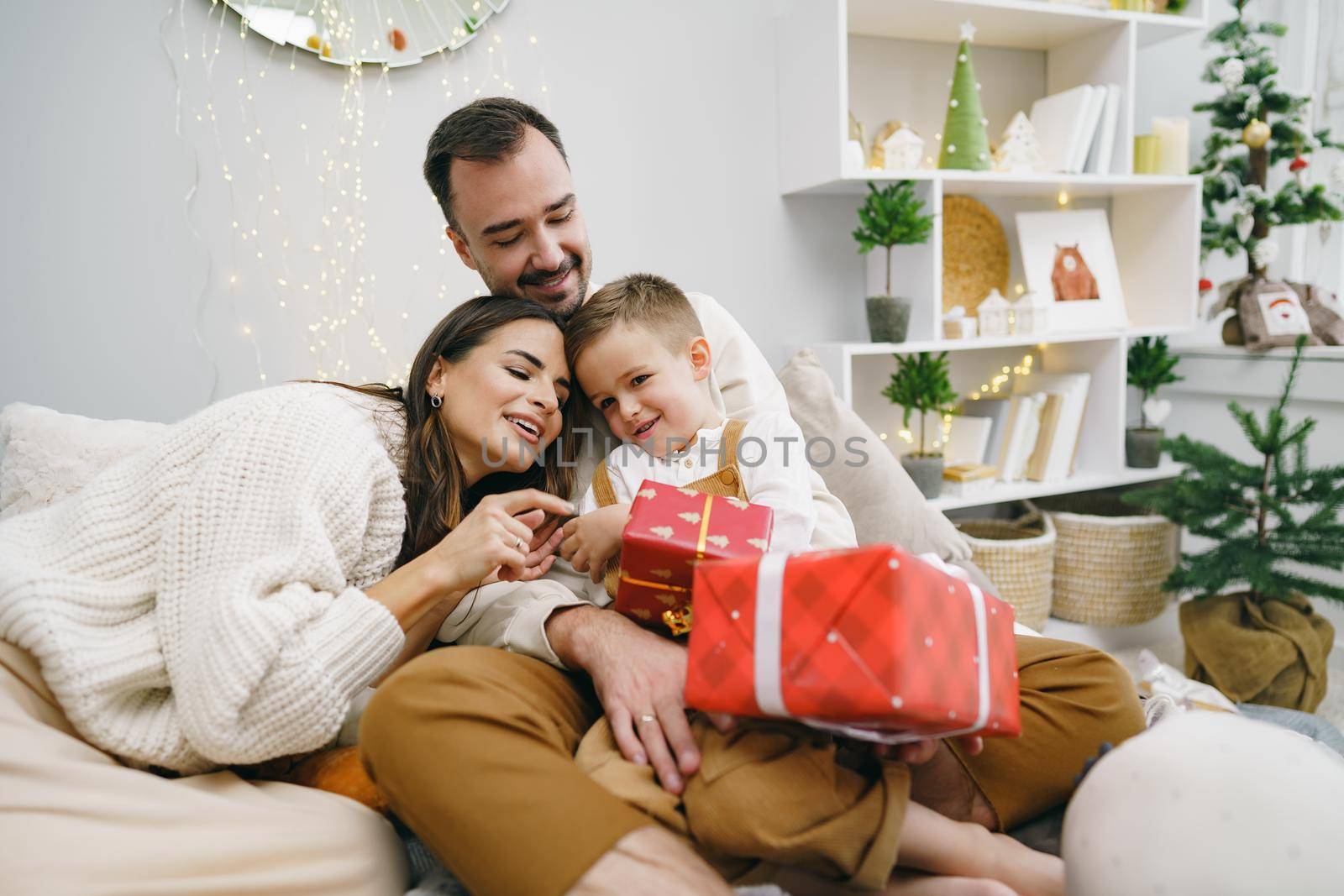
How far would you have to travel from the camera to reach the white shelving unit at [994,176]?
7.85 ft

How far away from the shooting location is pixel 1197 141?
3084 millimetres

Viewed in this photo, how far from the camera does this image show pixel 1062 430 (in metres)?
2.74

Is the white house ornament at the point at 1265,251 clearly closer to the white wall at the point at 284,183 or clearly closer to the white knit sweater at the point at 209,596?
the white wall at the point at 284,183

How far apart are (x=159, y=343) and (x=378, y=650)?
4.89 ft

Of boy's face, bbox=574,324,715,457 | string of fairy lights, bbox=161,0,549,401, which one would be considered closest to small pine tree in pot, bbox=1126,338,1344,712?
boy's face, bbox=574,324,715,457

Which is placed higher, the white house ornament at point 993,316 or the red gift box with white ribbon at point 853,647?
the white house ornament at point 993,316

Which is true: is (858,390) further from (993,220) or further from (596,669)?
(596,669)

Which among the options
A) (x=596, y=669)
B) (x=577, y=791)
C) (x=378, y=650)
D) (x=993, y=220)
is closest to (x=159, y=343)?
(x=378, y=650)

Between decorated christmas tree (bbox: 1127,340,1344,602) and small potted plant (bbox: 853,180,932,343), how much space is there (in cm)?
82

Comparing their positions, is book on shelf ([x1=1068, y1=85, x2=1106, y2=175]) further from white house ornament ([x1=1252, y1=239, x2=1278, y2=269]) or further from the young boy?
the young boy

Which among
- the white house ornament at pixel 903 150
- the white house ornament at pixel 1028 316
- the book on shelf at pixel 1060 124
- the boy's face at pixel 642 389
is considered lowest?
the boy's face at pixel 642 389

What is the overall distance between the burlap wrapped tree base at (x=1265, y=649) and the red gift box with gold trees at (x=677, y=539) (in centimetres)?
185

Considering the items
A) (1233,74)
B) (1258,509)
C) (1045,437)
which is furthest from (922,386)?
(1233,74)

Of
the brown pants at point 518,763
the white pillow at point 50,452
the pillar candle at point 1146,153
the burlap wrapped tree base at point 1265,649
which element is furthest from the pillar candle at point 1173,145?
the white pillow at point 50,452
